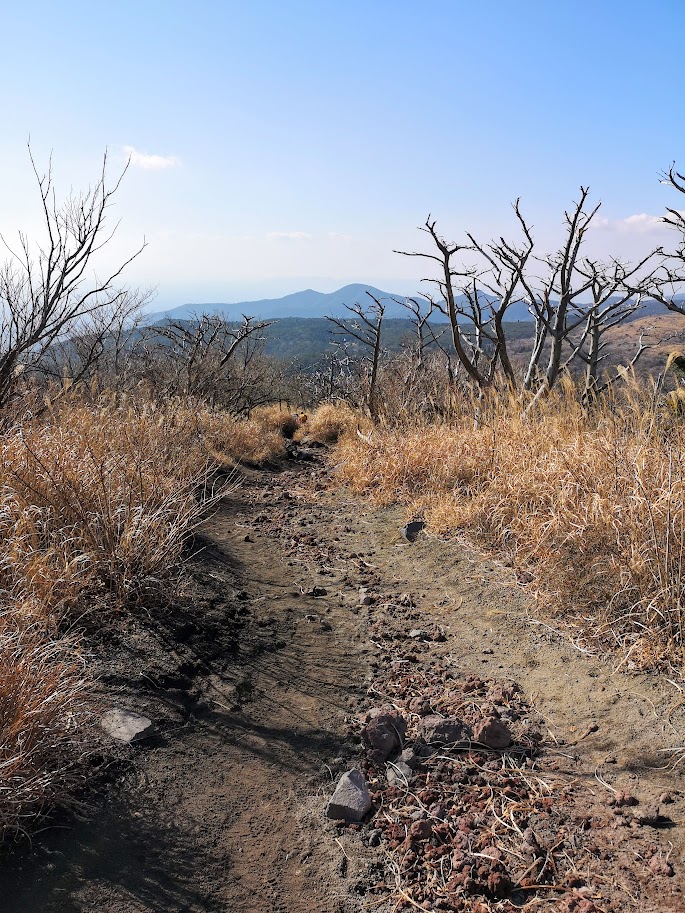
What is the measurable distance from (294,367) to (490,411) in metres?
41.6

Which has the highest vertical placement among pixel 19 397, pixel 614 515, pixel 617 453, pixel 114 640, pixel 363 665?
pixel 19 397

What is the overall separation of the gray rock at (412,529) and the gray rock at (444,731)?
7.50ft

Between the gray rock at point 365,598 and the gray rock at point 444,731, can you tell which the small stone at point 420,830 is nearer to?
the gray rock at point 444,731

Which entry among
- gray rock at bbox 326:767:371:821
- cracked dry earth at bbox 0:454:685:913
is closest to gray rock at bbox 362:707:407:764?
cracked dry earth at bbox 0:454:685:913

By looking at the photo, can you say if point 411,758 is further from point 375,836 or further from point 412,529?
point 412,529

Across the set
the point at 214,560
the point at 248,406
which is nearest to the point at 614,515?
Answer: the point at 214,560

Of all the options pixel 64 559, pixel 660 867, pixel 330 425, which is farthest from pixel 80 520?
pixel 330 425

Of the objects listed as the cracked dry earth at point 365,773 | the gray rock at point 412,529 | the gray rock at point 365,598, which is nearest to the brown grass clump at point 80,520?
the cracked dry earth at point 365,773

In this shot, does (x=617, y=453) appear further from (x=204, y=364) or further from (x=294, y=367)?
(x=294, y=367)

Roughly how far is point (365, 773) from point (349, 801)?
0.23m

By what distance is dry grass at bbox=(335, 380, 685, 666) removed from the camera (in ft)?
9.64

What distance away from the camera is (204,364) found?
33.8 feet

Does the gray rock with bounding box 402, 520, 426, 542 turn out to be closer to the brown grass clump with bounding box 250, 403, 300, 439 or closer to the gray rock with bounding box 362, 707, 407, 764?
the gray rock with bounding box 362, 707, 407, 764

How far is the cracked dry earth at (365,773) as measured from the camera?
188cm
